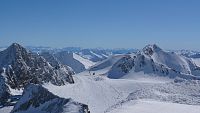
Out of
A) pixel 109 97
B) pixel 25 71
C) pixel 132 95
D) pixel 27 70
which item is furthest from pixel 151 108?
pixel 27 70

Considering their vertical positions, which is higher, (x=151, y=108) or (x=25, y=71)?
(x=151, y=108)

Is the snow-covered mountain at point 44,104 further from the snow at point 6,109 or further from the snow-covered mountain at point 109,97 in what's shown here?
the snow at point 6,109

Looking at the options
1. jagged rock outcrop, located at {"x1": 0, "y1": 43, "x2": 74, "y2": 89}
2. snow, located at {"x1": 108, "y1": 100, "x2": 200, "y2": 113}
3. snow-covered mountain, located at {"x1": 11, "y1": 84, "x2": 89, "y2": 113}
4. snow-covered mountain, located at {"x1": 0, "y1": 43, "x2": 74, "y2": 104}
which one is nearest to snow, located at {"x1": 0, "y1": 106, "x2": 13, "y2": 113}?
snow-covered mountain, located at {"x1": 11, "y1": 84, "x2": 89, "y2": 113}

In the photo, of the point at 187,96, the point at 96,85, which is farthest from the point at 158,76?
the point at 187,96

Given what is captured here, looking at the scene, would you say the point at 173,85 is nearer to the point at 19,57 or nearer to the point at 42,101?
the point at 42,101

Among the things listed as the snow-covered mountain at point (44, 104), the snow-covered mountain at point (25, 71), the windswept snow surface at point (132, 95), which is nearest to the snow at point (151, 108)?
the windswept snow surface at point (132, 95)

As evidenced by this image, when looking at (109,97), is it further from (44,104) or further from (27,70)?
(44,104)
